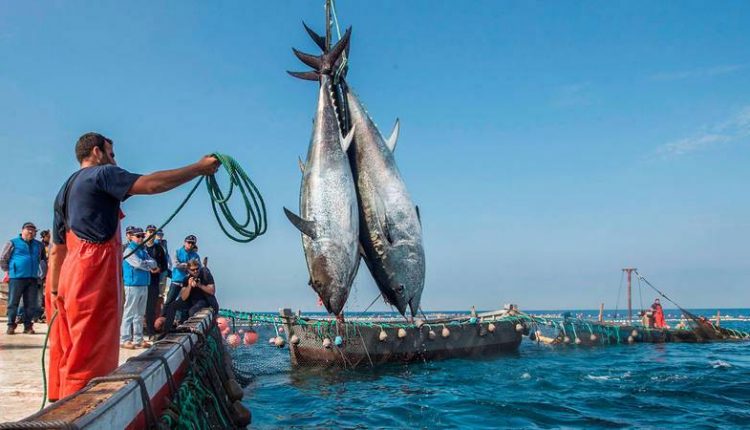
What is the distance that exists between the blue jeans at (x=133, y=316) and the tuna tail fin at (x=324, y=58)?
13.2ft

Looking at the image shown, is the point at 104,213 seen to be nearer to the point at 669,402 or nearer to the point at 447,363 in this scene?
the point at 669,402

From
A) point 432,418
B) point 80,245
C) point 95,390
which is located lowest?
point 432,418

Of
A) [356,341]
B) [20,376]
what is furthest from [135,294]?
[356,341]

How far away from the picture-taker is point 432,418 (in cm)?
812

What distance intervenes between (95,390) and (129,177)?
1631 mm

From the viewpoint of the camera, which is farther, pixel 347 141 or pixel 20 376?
pixel 347 141

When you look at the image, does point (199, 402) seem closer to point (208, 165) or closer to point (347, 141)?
point (208, 165)

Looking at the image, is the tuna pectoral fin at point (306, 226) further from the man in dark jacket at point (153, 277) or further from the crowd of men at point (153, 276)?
the man in dark jacket at point (153, 277)

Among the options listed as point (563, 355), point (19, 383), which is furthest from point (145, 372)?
point (563, 355)

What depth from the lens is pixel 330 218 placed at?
6.46 metres

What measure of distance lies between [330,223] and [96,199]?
10.1ft

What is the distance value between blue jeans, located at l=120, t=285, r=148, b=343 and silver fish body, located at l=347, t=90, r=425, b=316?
3650 millimetres

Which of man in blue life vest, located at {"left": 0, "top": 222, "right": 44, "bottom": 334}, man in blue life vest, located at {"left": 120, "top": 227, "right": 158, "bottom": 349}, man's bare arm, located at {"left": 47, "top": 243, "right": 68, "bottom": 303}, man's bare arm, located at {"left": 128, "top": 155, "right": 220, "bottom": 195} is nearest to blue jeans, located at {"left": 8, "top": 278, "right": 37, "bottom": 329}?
man in blue life vest, located at {"left": 0, "top": 222, "right": 44, "bottom": 334}

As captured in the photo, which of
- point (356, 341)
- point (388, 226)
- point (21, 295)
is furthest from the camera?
point (356, 341)
